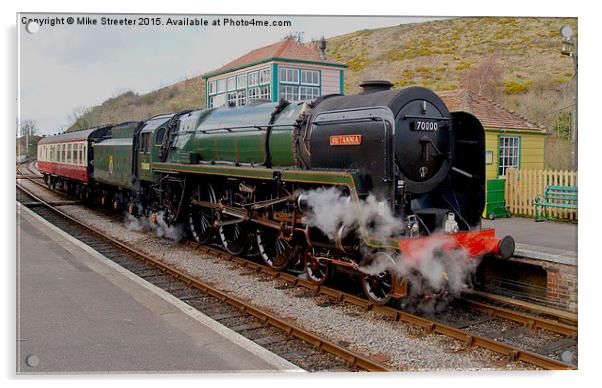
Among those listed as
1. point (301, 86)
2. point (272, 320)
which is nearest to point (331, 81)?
point (301, 86)

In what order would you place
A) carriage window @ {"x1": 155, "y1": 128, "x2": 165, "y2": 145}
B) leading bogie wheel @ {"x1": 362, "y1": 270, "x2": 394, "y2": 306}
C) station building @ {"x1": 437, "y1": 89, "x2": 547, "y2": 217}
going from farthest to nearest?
carriage window @ {"x1": 155, "y1": 128, "x2": 165, "y2": 145}, station building @ {"x1": 437, "y1": 89, "x2": 547, "y2": 217}, leading bogie wheel @ {"x1": 362, "y1": 270, "x2": 394, "y2": 306}

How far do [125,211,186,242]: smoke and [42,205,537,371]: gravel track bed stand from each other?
2.10 metres

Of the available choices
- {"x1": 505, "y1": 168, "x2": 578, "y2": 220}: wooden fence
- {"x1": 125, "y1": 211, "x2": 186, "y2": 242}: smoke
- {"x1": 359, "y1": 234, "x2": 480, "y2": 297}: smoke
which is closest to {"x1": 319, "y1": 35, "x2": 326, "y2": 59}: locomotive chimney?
{"x1": 359, "y1": 234, "x2": 480, "y2": 297}: smoke

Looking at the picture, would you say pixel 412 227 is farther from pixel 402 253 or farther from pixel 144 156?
pixel 144 156

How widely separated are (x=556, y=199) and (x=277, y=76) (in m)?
4.98

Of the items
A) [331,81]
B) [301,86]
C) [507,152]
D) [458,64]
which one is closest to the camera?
[458,64]

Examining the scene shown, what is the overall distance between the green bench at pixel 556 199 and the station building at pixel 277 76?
3.71 metres

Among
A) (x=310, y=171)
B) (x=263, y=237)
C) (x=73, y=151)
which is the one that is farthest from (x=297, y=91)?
(x=73, y=151)

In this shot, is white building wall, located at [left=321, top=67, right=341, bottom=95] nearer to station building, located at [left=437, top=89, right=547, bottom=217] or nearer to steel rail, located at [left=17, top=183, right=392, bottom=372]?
station building, located at [left=437, top=89, right=547, bottom=217]

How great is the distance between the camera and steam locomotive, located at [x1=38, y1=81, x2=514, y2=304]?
24.4ft

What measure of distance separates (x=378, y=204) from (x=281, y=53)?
2401mm

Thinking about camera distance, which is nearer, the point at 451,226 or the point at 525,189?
the point at 451,226

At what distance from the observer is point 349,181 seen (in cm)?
744

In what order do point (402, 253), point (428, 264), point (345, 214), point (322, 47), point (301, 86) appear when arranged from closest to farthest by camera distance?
point (402, 253)
point (428, 264)
point (322, 47)
point (345, 214)
point (301, 86)
